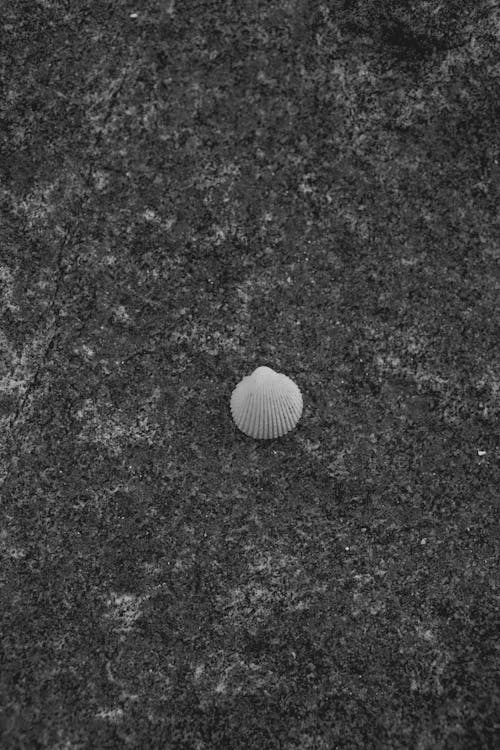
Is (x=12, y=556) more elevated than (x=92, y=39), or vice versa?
(x=92, y=39)

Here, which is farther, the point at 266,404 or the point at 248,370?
the point at 248,370

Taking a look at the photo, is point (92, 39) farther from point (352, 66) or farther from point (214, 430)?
point (214, 430)

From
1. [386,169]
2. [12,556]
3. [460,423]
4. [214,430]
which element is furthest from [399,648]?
[386,169]
